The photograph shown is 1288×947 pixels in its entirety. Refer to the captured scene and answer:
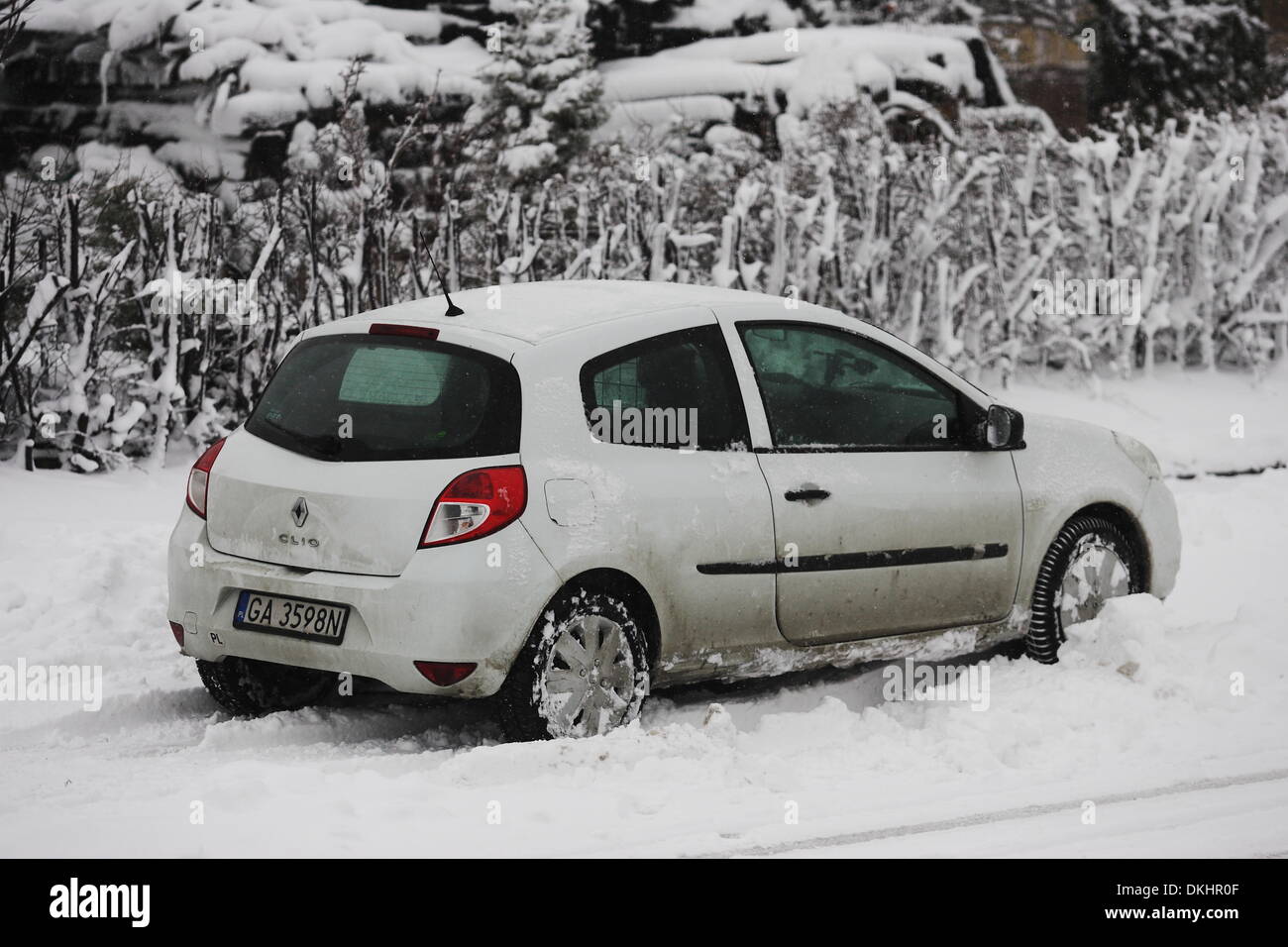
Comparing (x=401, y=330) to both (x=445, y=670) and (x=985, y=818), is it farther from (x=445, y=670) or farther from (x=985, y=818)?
(x=985, y=818)

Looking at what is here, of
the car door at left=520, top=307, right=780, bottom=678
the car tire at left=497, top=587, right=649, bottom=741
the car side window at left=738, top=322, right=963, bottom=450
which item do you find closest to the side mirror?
the car side window at left=738, top=322, right=963, bottom=450

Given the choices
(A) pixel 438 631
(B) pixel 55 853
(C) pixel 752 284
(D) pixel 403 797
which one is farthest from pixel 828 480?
(C) pixel 752 284

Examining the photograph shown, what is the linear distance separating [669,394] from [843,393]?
0.86m

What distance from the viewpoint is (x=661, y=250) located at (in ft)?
47.6

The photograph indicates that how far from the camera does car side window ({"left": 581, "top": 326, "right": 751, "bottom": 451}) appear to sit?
5.68 metres

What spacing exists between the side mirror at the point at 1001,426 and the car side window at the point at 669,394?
111 cm

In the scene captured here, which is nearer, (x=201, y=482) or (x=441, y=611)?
(x=441, y=611)

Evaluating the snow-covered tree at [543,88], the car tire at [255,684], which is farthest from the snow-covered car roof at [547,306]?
the snow-covered tree at [543,88]

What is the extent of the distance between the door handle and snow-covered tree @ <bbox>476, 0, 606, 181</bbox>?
80.8ft

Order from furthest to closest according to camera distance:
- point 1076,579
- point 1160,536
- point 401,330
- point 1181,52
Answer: point 1181,52 → point 1160,536 → point 1076,579 → point 401,330

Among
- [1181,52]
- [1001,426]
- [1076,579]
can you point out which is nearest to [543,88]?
[1181,52]

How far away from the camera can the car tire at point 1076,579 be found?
22.4ft

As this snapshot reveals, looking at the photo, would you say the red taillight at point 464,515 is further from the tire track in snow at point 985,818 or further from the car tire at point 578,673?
the tire track in snow at point 985,818
